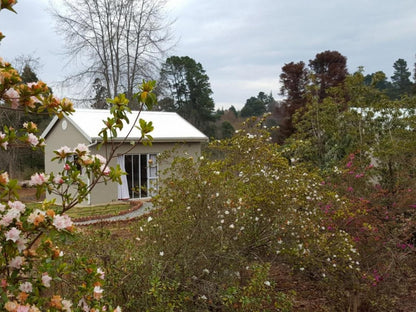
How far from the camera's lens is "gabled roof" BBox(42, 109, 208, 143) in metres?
14.9

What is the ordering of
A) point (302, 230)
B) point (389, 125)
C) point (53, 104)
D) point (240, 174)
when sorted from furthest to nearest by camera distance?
point (389, 125) < point (240, 174) < point (302, 230) < point (53, 104)

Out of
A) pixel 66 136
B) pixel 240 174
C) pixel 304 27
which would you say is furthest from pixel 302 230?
pixel 66 136

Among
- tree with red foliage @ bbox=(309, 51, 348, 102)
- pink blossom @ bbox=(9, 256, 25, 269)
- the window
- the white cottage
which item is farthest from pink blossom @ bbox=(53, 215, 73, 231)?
tree with red foliage @ bbox=(309, 51, 348, 102)

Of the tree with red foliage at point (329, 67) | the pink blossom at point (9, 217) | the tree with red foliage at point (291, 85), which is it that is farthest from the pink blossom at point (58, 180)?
the tree with red foliage at point (329, 67)

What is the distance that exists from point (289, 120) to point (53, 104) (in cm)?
2422

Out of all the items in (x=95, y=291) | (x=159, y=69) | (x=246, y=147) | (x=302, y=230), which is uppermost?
(x=159, y=69)

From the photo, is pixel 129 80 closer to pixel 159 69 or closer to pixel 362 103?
pixel 159 69

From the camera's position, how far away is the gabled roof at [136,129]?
14906 mm

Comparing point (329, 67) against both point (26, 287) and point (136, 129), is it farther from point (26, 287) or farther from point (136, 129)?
point (26, 287)

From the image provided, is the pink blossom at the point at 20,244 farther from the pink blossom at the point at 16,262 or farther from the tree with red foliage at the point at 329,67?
the tree with red foliage at the point at 329,67

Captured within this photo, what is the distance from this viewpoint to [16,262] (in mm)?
1894

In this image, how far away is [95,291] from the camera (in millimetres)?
2055

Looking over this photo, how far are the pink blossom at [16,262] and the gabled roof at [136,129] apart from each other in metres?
12.4

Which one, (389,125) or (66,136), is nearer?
(389,125)
